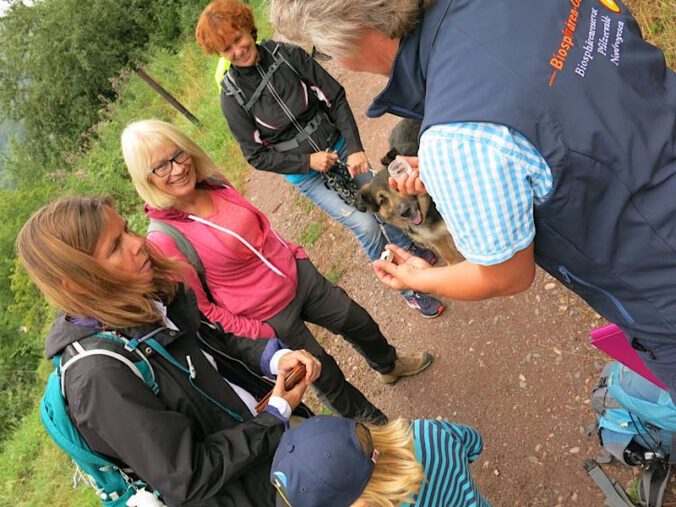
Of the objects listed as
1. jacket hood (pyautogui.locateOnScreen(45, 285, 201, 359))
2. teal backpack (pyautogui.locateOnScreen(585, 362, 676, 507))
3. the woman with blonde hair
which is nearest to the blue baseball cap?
the woman with blonde hair

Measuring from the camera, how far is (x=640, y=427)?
2387mm

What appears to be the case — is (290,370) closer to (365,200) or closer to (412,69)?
(412,69)

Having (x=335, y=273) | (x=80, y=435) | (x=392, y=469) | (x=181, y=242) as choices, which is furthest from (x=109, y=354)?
(x=335, y=273)

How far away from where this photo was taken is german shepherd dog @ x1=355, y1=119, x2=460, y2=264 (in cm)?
402

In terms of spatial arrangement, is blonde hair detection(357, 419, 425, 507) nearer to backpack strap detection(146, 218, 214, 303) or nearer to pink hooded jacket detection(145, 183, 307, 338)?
pink hooded jacket detection(145, 183, 307, 338)

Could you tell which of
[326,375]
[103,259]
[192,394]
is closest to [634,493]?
[326,375]

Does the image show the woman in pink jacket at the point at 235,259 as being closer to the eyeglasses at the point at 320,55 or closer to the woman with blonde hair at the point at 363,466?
the eyeglasses at the point at 320,55

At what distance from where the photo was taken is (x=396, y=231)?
14.5 ft

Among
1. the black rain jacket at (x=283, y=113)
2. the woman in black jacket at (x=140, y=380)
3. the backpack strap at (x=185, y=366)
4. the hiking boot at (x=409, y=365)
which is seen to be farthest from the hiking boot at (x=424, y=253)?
the backpack strap at (x=185, y=366)

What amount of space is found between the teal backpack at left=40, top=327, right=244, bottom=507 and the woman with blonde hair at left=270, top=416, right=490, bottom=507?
1.70ft

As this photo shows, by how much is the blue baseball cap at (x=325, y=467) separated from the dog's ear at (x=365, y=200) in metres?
2.41

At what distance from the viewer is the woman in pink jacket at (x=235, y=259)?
112 inches

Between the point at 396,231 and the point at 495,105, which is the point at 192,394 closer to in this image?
the point at 495,105

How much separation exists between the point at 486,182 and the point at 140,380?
4.24 feet
